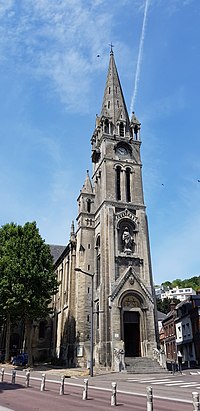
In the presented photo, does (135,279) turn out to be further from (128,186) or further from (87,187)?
(87,187)

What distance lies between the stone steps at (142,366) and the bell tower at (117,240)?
113 centimetres

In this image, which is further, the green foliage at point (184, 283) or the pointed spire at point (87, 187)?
the green foliage at point (184, 283)

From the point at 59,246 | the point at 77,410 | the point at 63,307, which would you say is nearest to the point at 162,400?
the point at 77,410

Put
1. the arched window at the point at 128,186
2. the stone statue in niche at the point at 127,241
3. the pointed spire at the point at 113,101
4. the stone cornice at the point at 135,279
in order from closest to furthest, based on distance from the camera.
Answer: the stone cornice at the point at 135,279 < the stone statue in niche at the point at 127,241 < the arched window at the point at 128,186 < the pointed spire at the point at 113,101

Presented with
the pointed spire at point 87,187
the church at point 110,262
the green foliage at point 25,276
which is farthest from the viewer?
the pointed spire at point 87,187

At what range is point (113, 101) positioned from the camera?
4881 centimetres

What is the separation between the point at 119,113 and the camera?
47.8 m

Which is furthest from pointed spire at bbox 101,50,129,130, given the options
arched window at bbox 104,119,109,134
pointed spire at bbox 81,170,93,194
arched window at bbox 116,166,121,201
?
pointed spire at bbox 81,170,93,194

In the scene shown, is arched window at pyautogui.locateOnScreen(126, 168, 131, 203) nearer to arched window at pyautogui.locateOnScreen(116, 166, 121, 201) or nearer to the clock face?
arched window at pyautogui.locateOnScreen(116, 166, 121, 201)

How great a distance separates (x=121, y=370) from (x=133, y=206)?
18164 mm

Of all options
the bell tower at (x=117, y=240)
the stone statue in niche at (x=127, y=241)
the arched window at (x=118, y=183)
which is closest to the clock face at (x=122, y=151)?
the bell tower at (x=117, y=240)

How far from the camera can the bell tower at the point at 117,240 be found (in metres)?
34.4

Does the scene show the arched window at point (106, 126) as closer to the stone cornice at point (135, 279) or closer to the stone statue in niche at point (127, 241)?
the stone statue in niche at point (127, 241)

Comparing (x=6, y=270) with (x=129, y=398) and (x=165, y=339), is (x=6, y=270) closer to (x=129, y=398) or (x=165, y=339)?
(x=129, y=398)
